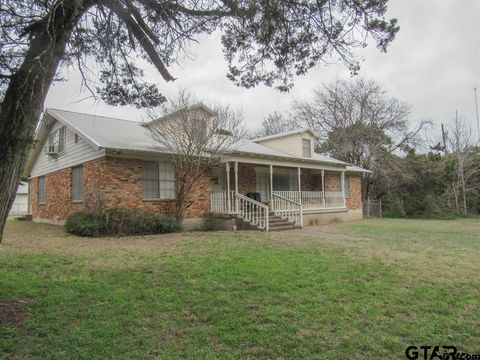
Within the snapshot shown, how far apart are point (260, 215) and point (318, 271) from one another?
309 inches

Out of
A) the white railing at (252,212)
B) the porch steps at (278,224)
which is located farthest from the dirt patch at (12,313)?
the porch steps at (278,224)

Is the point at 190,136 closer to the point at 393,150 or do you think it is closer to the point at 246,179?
the point at 246,179

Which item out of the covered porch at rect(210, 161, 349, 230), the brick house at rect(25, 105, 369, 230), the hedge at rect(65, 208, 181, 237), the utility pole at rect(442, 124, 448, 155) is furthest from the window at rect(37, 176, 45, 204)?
the utility pole at rect(442, 124, 448, 155)

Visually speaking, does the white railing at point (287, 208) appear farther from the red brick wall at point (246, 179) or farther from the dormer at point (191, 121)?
the dormer at point (191, 121)

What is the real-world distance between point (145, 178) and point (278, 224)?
210 inches

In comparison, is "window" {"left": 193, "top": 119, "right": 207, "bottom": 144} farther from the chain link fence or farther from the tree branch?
the chain link fence

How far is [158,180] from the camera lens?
1380cm

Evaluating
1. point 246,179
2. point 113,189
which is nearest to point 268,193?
point 246,179

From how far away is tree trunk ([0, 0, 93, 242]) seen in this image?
149 inches

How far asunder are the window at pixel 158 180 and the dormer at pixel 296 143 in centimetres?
800

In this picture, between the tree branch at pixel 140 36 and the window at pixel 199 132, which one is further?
the window at pixel 199 132

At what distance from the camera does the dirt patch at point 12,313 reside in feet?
13.1

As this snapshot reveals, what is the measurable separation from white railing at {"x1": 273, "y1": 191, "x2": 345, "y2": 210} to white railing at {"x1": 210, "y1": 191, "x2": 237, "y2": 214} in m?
2.42

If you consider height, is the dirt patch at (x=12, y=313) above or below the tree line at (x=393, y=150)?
below
